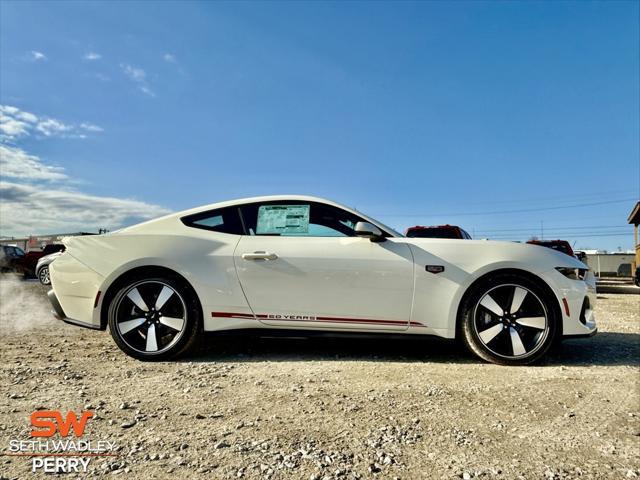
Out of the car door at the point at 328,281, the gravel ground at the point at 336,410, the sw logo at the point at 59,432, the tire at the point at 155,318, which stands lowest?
the sw logo at the point at 59,432

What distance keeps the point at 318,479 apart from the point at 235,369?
1667 mm

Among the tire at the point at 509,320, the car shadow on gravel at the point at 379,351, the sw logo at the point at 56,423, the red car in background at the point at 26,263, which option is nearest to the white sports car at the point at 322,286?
the tire at the point at 509,320

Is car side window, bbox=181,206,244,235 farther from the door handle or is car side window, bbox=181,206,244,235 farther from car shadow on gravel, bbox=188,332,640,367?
car shadow on gravel, bbox=188,332,640,367

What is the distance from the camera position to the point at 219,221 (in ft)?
12.0

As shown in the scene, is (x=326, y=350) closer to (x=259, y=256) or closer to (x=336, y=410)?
(x=259, y=256)

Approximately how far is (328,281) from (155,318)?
1529mm

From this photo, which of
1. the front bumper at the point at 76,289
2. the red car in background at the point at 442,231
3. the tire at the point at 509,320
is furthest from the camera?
the red car in background at the point at 442,231

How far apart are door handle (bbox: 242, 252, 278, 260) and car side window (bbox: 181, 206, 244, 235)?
0.87ft

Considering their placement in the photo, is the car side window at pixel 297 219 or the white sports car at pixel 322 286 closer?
the white sports car at pixel 322 286

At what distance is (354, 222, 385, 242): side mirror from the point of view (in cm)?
329

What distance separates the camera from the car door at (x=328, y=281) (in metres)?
3.31

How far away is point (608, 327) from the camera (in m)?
5.21

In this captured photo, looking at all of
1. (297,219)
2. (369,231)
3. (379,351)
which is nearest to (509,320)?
(379,351)

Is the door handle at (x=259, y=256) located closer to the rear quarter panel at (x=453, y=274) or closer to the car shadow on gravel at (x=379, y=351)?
the car shadow on gravel at (x=379, y=351)
